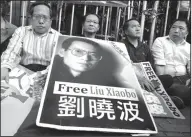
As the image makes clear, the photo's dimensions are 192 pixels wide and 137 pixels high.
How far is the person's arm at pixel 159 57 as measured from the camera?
8.96 ft

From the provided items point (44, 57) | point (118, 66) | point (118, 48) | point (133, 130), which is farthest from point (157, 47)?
point (133, 130)

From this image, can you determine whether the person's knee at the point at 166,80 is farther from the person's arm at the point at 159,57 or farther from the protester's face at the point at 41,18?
the protester's face at the point at 41,18

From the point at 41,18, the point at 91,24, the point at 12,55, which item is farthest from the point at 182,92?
the point at 12,55

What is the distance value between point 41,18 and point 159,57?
4.50ft

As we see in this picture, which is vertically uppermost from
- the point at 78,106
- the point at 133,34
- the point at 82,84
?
the point at 133,34

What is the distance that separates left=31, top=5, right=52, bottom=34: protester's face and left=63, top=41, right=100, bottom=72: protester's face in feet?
1.19

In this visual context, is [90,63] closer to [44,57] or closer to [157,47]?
[44,57]

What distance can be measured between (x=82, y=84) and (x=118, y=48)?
579 mm

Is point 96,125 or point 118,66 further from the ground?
point 118,66

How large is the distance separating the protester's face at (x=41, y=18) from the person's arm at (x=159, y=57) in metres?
1.28

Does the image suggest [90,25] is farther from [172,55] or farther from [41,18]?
[172,55]

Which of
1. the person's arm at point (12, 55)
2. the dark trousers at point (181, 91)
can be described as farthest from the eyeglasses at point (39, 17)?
the dark trousers at point (181, 91)

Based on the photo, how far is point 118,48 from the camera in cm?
210

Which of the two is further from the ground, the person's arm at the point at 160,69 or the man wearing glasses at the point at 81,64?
the man wearing glasses at the point at 81,64
